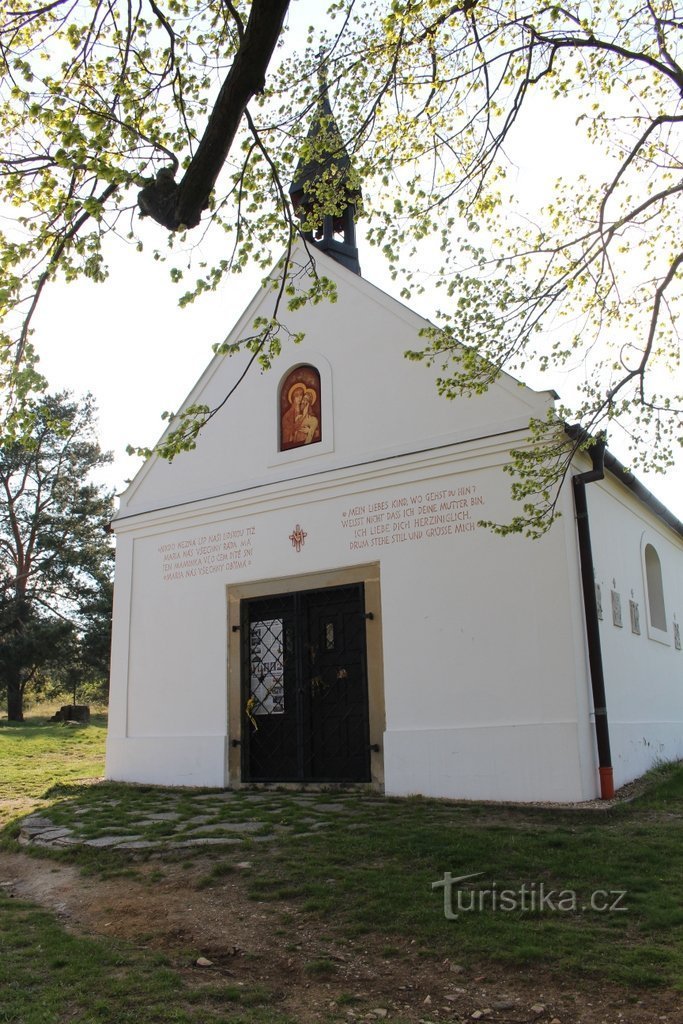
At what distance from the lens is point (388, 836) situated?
758 centimetres

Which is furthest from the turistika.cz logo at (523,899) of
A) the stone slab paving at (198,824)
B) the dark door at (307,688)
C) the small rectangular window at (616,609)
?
the small rectangular window at (616,609)

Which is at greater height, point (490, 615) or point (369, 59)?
point (369, 59)

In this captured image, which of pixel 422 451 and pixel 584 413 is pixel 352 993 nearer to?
pixel 584 413

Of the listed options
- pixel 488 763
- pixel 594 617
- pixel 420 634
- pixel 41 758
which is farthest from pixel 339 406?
pixel 41 758

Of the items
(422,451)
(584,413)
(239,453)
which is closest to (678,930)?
(584,413)

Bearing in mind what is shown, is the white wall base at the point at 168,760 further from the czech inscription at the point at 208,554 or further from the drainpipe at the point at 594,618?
the drainpipe at the point at 594,618

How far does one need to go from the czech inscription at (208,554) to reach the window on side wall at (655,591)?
6.22 metres

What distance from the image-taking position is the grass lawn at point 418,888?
462 centimetres

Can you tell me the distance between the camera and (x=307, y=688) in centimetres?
A: 1162

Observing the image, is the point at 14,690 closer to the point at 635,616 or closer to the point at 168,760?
the point at 168,760

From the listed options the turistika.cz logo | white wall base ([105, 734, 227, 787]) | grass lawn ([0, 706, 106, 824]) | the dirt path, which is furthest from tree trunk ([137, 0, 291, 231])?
white wall base ([105, 734, 227, 787])

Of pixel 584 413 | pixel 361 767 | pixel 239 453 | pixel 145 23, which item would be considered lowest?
pixel 361 767

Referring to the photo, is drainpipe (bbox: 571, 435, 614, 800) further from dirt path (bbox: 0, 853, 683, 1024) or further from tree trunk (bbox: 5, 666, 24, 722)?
tree trunk (bbox: 5, 666, 24, 722)

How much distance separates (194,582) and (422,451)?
4249mm
